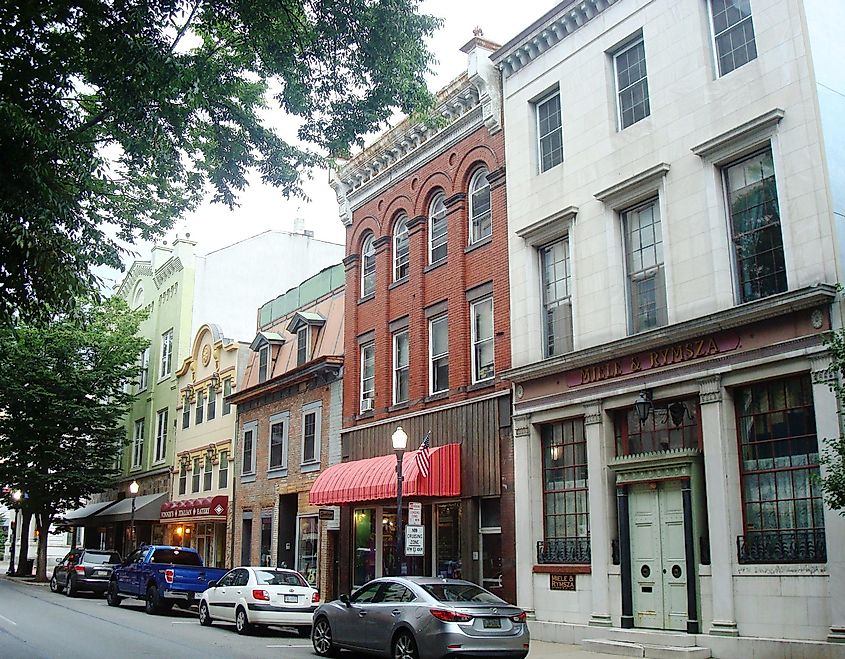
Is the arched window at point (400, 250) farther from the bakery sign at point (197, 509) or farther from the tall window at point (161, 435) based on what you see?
the tall window at point (161, 435)

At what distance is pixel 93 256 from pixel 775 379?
39.3 feet

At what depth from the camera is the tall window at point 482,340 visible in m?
22.0

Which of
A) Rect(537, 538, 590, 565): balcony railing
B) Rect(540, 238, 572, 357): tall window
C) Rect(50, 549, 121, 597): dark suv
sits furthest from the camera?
Rect(50, 549, 121, 597): dark suv

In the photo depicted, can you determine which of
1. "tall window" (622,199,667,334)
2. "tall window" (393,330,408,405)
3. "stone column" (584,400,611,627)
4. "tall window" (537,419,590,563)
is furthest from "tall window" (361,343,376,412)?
"tall window" (622,199,667,334)

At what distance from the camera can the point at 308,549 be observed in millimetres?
28906

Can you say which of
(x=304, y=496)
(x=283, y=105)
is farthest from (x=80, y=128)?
(x=304, y=496)

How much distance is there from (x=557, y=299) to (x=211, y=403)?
22605mm

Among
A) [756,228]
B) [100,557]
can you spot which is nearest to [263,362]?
[100,557]

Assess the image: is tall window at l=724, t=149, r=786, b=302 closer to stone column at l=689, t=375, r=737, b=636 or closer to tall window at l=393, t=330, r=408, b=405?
stone column at l=689, t=375, r=737, b=636

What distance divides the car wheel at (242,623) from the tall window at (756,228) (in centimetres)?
1204

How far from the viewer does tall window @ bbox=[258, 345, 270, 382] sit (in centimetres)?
3394

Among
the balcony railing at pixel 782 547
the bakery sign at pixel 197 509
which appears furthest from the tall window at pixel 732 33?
the bakery sign at pixel 197 509

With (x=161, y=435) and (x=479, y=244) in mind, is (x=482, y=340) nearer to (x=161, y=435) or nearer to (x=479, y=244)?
(x=479, y=244)

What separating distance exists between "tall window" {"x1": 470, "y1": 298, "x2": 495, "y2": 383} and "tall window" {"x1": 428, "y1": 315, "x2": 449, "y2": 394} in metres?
1.19
